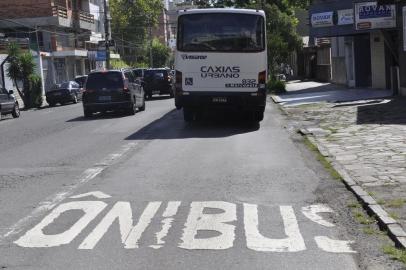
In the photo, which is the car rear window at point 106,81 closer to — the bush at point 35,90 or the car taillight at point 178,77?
the car taillight at point 178,77

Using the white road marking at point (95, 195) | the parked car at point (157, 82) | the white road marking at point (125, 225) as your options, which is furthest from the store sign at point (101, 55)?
the white road marking at point (125, 225)

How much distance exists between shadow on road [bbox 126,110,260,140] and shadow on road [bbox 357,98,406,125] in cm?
305

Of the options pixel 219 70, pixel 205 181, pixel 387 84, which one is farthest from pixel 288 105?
pixel 205 181

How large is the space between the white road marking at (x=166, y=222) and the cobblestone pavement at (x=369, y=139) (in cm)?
244

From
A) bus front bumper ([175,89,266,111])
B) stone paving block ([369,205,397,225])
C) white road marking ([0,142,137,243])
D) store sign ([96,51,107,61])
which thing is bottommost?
stone paving block ([369,205,397,225])

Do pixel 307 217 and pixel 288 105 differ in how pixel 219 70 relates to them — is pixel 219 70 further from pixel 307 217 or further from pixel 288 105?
pixel 307 217

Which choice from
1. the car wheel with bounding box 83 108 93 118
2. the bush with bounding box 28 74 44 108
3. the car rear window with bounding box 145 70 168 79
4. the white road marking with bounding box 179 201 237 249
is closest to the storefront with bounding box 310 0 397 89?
the car rear window with bounding box 145 70 168 79

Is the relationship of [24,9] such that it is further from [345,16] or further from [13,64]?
[345,16]

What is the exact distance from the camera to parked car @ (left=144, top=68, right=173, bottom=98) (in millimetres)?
37569

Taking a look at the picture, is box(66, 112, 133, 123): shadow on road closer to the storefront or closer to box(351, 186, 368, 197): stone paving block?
the storefront

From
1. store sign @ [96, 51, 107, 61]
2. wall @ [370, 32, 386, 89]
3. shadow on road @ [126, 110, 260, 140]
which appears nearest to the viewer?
shadow on road @ [126, 110, 260, 140]

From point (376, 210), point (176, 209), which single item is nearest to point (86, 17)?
point (176, 209)

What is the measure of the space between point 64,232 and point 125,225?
25.8 inches

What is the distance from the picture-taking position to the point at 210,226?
702cm
